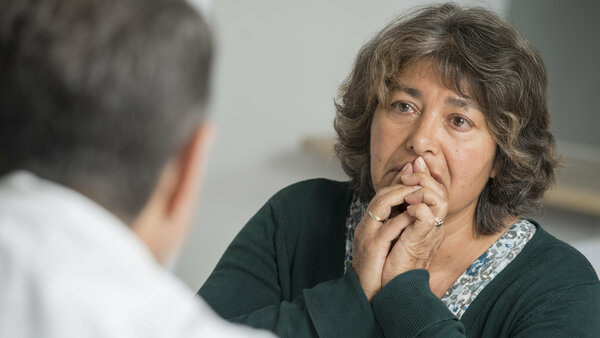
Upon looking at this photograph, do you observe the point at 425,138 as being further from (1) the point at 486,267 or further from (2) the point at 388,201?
(1) the point at 486,267

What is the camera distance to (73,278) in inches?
26.1

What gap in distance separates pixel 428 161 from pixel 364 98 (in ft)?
0.88

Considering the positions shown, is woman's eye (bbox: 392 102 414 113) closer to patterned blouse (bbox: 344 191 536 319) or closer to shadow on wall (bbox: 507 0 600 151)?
patterned blouse (bbox: 344 191 536 319)

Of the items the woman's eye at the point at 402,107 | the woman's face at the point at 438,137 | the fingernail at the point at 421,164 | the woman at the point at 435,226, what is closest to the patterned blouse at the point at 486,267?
the woman at the point at 435,226

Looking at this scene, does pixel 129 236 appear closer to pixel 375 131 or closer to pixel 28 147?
pixel 28 147

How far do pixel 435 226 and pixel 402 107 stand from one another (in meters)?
0.27

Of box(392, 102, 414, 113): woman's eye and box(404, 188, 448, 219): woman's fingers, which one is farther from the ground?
box(392, 102, 414, 113): woman's eye

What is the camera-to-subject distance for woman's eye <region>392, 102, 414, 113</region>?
68.4 inches

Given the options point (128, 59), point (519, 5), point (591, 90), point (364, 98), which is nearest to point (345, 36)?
point (519, 5)

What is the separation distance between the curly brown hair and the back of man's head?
102 cm

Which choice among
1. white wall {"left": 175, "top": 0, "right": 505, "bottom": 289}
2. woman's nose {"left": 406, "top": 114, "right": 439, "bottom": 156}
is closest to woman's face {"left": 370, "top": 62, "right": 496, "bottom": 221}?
woman's nose {"left": 406, "top": 114, "right": 439, "bottom": 156}

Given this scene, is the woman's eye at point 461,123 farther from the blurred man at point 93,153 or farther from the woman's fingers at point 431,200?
the blurred man at point 93,153

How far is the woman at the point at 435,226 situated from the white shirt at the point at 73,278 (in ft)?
2.75

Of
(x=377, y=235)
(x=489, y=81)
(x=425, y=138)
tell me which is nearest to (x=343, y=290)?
(x=377, y=235)
